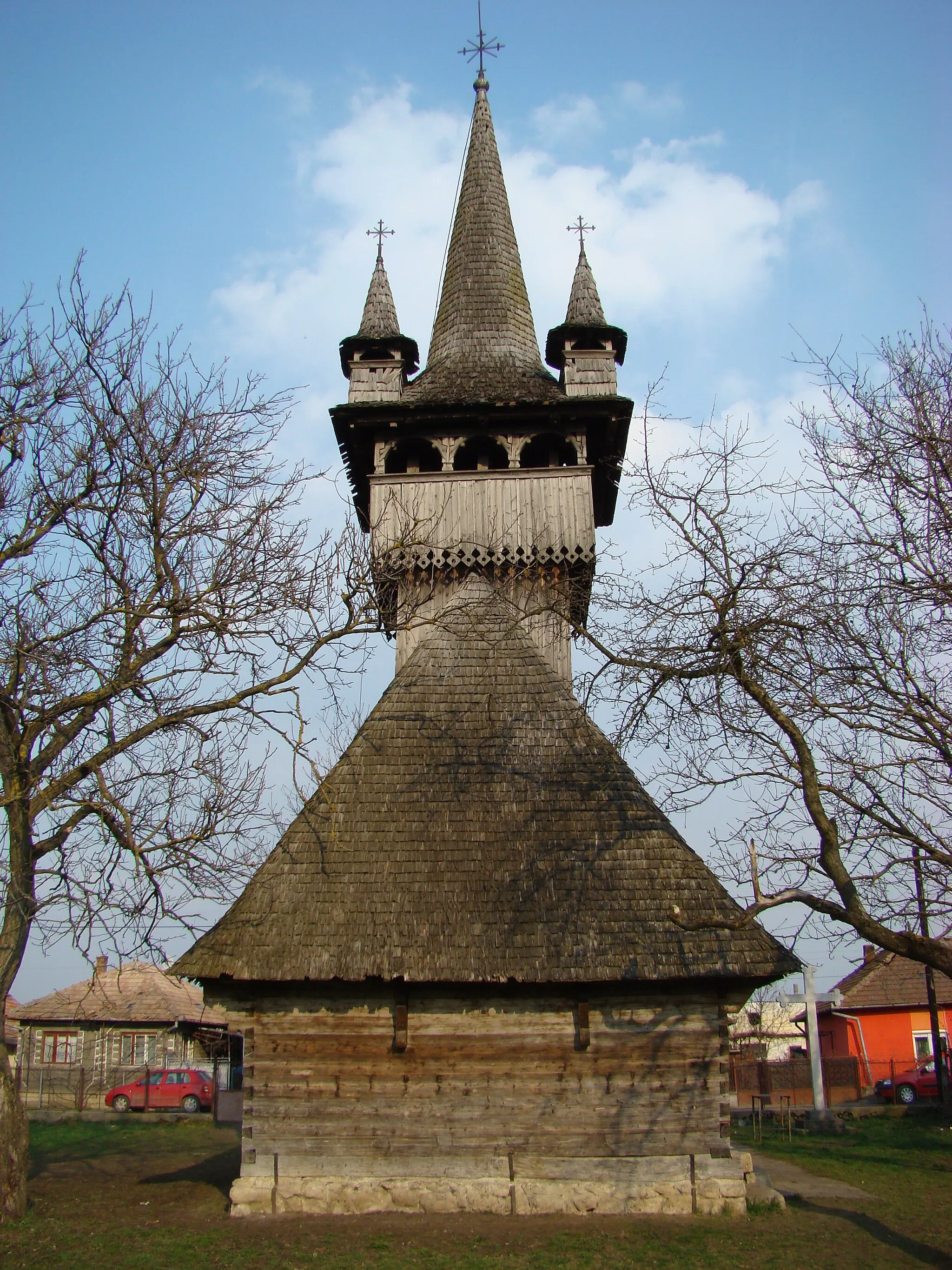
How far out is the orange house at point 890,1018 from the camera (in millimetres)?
30234

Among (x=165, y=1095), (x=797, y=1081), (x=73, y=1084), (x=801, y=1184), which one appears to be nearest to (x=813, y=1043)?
(x=797, y=1081)

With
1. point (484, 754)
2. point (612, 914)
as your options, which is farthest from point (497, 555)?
point (612, 914)

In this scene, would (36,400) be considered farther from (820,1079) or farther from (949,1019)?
(949,1019)

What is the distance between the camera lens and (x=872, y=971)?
32.5 metres

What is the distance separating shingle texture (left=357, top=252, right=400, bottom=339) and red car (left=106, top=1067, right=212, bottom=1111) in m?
19.3

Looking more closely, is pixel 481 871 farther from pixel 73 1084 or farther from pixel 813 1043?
pixel 73 1084

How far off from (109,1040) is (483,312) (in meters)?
23.7

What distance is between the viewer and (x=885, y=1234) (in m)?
8.99

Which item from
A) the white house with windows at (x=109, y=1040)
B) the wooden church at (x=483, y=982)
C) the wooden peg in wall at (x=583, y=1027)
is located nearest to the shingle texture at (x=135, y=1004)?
the white house with windows at (x=109, y=1040)

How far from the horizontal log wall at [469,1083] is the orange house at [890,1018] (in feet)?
76.0

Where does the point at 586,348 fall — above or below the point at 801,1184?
above

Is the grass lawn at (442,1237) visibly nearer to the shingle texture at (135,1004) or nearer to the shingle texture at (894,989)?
the shingle texture at (135,1004)

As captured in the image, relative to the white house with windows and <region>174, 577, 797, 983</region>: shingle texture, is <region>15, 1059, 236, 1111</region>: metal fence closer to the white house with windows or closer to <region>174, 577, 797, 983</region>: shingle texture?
the white house with windows

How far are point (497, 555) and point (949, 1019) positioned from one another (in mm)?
26159
